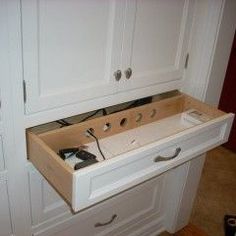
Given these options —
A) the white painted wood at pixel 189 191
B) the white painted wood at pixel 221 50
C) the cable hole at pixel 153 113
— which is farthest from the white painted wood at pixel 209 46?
the white painted wood at pixel 189 191

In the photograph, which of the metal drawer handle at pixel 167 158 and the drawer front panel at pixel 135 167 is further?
the metal drawer handle at pixel 167 158

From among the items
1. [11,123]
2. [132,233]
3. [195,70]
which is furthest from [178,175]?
[11,123]

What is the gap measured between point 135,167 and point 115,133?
0.33 metres

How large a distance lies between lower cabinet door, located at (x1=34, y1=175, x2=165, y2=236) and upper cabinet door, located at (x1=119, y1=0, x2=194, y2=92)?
55 centimetres

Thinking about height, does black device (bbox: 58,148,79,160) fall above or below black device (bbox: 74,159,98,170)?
below

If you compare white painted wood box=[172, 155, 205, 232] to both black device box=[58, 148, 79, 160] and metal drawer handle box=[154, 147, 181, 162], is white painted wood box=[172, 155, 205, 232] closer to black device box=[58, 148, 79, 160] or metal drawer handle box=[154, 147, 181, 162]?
metal drawer handle box=[154, 147, 181, 162]

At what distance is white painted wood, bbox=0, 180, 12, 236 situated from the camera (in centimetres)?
115

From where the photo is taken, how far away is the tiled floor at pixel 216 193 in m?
2.06

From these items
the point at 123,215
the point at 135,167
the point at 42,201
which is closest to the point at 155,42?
the point at 135,167

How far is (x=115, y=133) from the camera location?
1.38m

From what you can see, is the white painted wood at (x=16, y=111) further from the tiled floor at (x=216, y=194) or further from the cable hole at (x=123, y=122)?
the tiled floor at (x=216, y=194)

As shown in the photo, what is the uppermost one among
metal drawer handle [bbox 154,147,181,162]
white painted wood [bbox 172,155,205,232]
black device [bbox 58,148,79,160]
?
metal drawer handle [bbox 154,147,181,162]

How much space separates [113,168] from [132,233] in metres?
0.94

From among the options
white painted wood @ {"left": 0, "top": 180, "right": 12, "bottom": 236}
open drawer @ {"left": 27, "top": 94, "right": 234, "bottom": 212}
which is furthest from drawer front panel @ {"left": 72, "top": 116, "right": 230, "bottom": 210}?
white painted wood @ {"left": 0, "top": 180, "right": 12, "bottom": 236}
